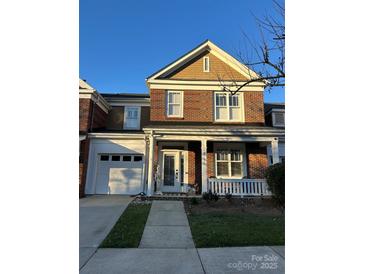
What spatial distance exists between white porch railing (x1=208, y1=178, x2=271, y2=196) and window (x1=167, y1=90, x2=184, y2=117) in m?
3.98

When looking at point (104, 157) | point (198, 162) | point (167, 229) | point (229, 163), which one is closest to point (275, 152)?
point (229, 163)

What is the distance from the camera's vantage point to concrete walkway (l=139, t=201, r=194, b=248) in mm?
5291

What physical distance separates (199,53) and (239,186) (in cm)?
746

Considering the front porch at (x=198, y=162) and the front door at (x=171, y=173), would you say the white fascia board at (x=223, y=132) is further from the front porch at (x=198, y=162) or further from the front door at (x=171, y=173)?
the front door at (x=171, y=173)

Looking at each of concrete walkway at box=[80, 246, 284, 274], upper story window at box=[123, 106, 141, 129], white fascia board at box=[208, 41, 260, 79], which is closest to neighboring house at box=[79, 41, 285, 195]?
white fascia board at box=[208, 41, 260, 79]

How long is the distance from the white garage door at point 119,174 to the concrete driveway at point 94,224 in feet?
11.5

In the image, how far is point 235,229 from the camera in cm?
620
